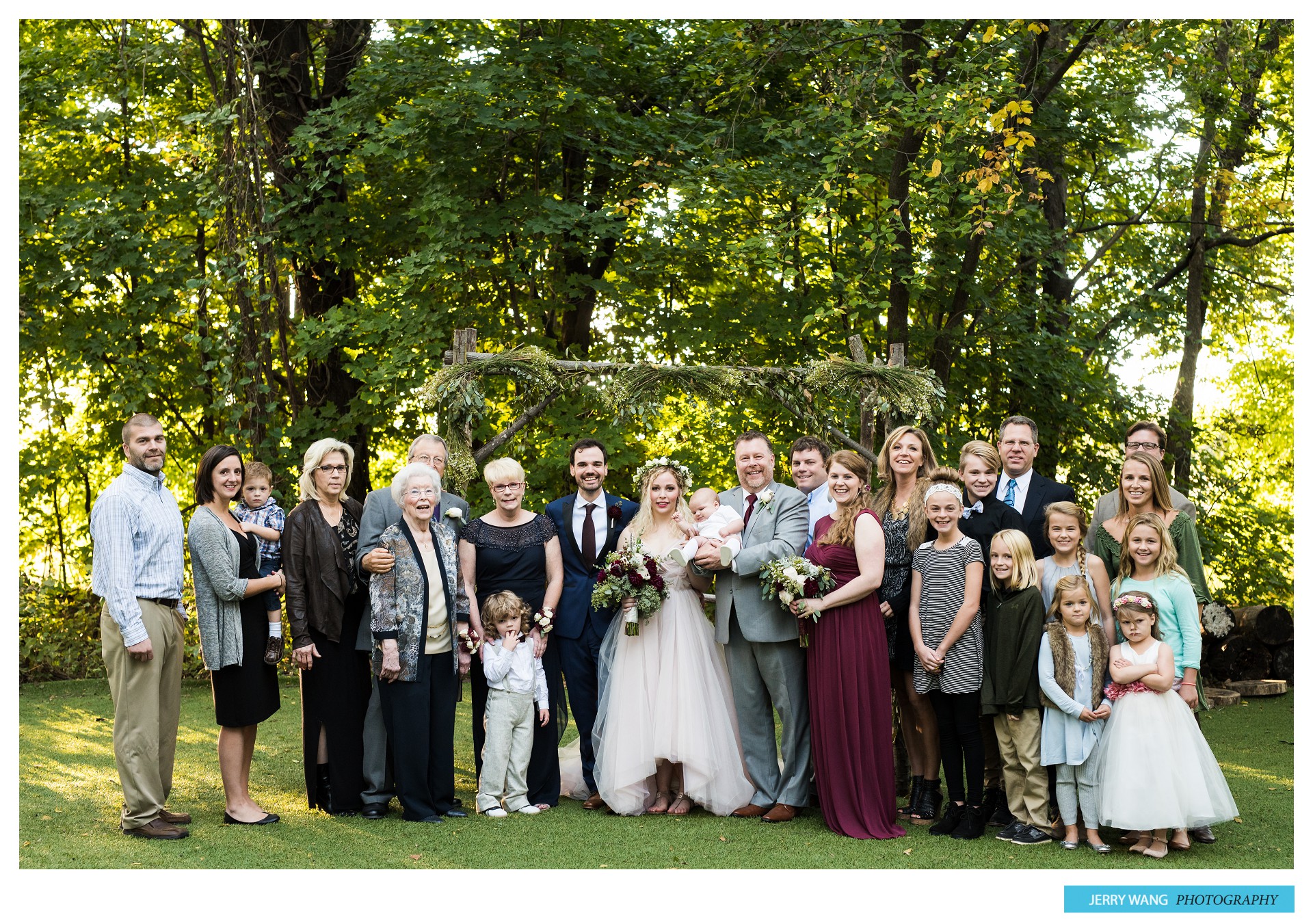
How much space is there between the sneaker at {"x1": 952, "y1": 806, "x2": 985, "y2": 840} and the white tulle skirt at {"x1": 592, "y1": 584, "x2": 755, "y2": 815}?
109 centimetres

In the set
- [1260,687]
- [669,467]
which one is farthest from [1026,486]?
[1260,687]

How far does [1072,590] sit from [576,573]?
261 cm

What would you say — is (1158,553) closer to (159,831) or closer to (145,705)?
(145,705)

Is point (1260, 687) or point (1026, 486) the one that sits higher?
point (1026, 486)

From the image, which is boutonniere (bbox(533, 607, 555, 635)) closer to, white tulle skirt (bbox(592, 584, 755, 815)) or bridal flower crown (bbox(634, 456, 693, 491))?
white tulle skirt (bbox(592, 584, 755, 815))

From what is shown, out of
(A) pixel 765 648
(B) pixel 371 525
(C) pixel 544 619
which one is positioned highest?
(B) pixel 371 525

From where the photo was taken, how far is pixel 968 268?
37.9 ft

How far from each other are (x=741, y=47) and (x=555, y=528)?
6.79 m

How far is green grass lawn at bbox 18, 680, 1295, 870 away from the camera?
492 centimetres

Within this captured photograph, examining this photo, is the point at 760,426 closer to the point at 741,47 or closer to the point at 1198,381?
the point at 741,47

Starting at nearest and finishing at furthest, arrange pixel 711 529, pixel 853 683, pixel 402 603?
pixel 853 683, pixel 402 603, pixel 711 529
